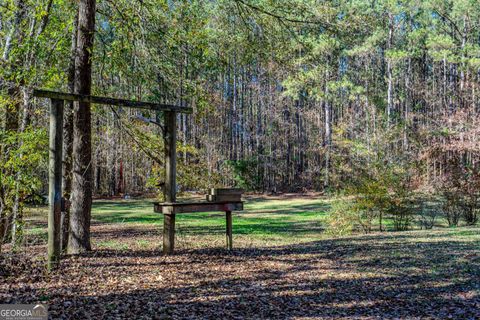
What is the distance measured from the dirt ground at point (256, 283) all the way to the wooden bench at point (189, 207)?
364 millimetres

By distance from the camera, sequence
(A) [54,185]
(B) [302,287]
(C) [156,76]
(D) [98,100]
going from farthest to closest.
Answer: (C) [156,76] → (D) [98,100] → (A) [54,185] → (B) [302,287]

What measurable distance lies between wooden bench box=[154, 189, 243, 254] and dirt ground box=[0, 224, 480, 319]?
1.19 feet

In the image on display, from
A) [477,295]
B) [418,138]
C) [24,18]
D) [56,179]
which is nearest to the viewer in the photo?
[477,295]

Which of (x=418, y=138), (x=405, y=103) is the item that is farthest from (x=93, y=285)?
(x=405, y=103)

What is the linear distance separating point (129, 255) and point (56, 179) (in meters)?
2.19

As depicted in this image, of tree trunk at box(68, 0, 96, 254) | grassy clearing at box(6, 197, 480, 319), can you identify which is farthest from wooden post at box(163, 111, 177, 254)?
tree trunk at box(68, 0, 96, 254)

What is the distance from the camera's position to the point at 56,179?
253 inches

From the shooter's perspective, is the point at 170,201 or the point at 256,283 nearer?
the point at 256,283

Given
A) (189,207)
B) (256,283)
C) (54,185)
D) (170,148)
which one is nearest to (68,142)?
(170,148)

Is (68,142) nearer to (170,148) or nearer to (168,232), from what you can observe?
(170,148)

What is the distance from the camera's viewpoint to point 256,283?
20.0 feet

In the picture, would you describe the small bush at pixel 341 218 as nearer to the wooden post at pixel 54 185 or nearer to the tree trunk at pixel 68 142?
the tree trunk at pixel 68 142

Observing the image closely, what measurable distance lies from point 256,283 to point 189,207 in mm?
2177

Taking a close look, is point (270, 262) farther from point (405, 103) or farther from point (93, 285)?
point (405, 103)
